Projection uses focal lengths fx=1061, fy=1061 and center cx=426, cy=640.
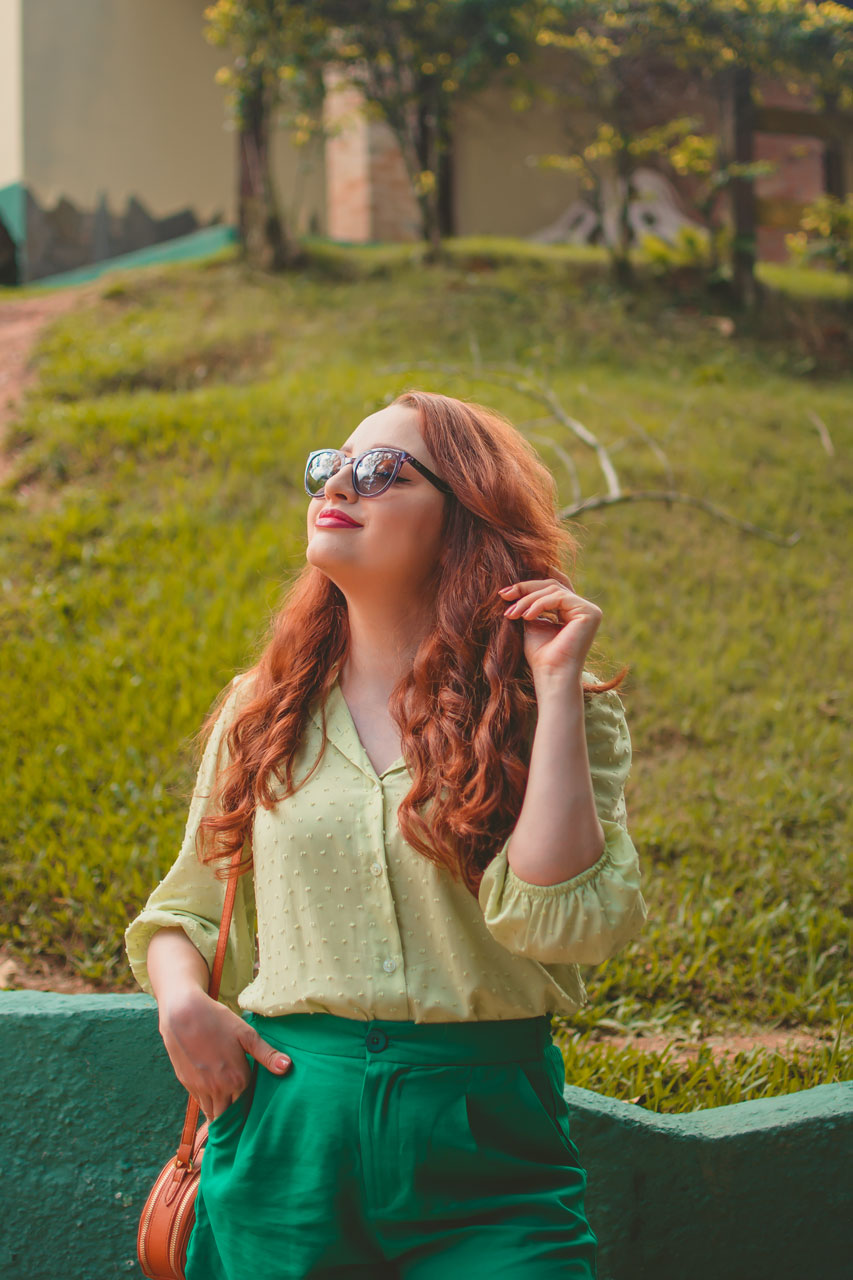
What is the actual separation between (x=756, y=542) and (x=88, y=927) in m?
4.10

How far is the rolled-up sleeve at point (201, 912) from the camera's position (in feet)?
5.53

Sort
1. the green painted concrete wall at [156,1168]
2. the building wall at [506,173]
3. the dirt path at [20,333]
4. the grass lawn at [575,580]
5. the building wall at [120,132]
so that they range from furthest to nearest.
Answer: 1. the building wall at [506,173]
2. the building wall at [120,132]
3. the dirt path at [20,333]
4. the grass lawn at [575,580]
5. the green painted concrete wall at [156,1168]

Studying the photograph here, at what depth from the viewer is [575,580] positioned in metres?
4.57

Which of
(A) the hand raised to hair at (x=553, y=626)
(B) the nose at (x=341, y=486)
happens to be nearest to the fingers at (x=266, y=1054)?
(A) the hand raised to hair at (x=553, y=626)

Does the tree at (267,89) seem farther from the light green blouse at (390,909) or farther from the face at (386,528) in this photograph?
the light green blouse at (390,909)

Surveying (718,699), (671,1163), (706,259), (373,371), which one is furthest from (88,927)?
(706,259)

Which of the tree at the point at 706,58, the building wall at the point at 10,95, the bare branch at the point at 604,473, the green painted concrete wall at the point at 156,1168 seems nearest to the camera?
the green painted concrete wall at the point at 156,1168

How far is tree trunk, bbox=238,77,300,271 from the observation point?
9305mm

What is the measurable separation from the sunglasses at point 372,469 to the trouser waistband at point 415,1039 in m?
0.78

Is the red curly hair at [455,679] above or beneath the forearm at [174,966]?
above

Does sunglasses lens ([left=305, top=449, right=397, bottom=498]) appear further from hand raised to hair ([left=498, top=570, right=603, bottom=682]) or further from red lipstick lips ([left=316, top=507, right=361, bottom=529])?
hand raised to hair ([left=498, top=570, right=603, bottom=682])

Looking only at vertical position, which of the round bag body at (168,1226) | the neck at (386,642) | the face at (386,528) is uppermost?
the face at (386,528)

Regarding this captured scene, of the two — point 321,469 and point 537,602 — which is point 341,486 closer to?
point 321,469

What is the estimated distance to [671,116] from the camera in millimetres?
10898
